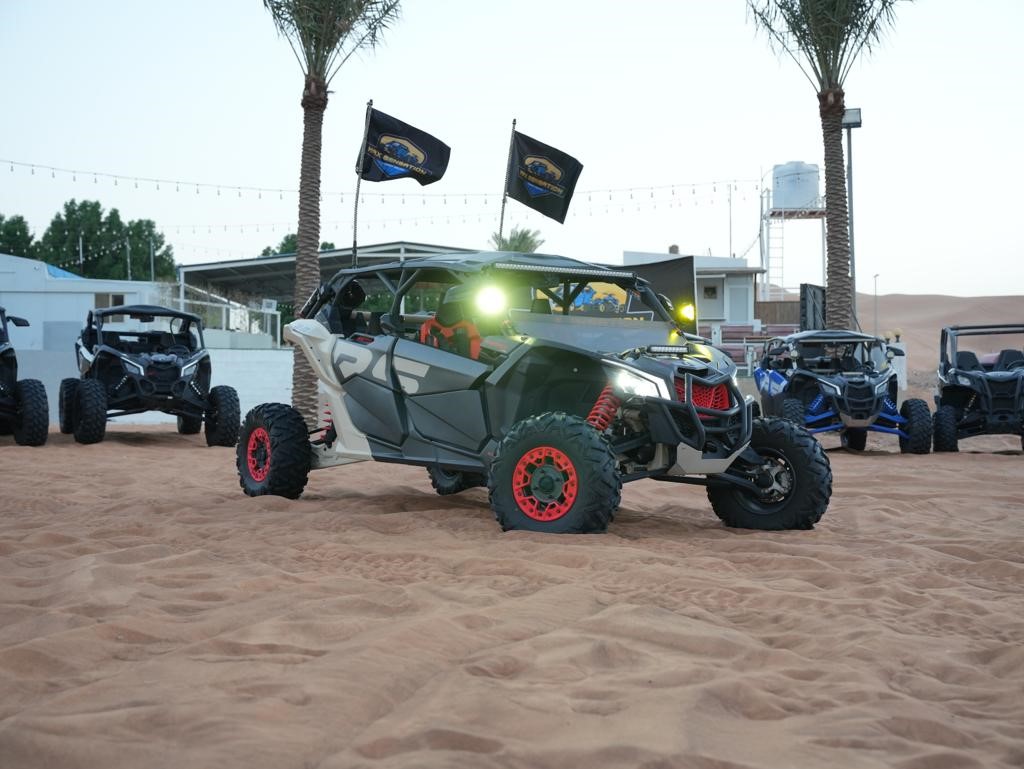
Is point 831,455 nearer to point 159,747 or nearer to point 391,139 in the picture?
point 391,139

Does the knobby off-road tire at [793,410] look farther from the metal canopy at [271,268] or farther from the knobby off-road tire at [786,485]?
the metal canopy at [271,268]

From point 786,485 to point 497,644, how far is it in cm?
384

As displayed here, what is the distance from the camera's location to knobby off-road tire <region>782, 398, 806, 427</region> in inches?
603

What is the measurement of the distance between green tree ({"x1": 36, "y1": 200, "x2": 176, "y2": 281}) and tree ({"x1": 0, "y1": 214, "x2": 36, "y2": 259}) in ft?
2.36

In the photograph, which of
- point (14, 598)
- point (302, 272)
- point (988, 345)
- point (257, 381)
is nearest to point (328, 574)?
point (14, 598)

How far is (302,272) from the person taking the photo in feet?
63.6

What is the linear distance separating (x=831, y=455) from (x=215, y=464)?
8.23 meters

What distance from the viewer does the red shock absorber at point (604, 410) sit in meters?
6.82

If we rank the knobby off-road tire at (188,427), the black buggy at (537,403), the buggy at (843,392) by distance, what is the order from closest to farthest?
the black buggy at (537,403) → the buggy at (843,392) → the knobby off-road tire at (188,427)

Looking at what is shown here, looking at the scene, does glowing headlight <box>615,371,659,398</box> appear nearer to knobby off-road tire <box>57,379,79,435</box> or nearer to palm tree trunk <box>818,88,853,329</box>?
knobby off-road tire <box>57,379,79,435</box>

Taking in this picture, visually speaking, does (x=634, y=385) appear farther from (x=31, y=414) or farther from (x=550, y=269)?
(x=31, y=414)

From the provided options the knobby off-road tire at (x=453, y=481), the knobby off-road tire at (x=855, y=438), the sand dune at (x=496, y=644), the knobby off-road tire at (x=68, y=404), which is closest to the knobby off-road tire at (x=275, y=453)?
the sand dune at (x=496, y=644)

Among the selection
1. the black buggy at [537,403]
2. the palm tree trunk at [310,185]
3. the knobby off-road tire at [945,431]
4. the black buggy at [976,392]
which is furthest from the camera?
the palm tree trunk at [310,185]

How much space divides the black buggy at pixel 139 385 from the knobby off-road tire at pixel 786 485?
10.5m
